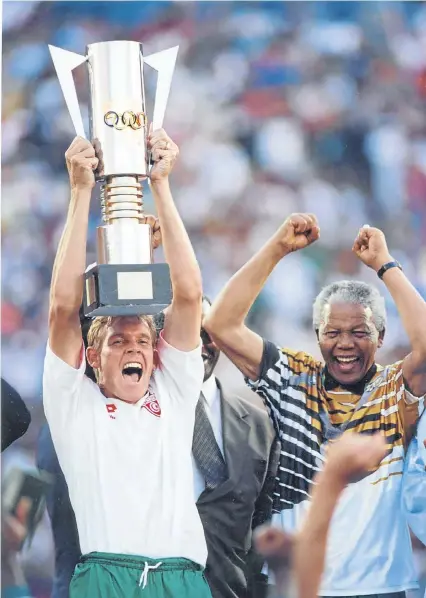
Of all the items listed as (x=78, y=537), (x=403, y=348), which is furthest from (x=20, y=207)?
(x=403, y=348)

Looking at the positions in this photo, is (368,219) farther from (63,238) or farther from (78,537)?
(78,537)

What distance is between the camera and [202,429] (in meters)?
2.89

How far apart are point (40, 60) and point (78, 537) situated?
4.42ft

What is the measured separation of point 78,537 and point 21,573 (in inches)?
8.4

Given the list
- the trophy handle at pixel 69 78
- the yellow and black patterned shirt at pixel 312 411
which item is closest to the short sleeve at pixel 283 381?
the yellow and black patterned shirt at pixel 312 411

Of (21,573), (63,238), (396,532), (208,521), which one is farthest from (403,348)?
(21,573)

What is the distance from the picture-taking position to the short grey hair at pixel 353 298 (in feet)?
9.54

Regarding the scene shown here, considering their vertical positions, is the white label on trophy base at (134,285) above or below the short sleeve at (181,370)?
above

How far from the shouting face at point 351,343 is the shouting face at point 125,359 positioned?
20.3 inches

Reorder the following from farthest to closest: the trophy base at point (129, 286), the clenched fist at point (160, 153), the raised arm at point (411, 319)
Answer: the raised arm at point (411, 319) → the clenched fist at point (160, 153) → the trophy base at point (129, 286)

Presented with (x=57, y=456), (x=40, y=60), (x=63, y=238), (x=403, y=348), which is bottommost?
(x=57, y=456)

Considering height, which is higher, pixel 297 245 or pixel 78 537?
pixel 297 245

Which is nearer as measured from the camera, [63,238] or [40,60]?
Result: [63,238]

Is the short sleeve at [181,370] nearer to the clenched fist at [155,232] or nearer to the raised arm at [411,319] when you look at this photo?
the clenched fist at [155,232]
